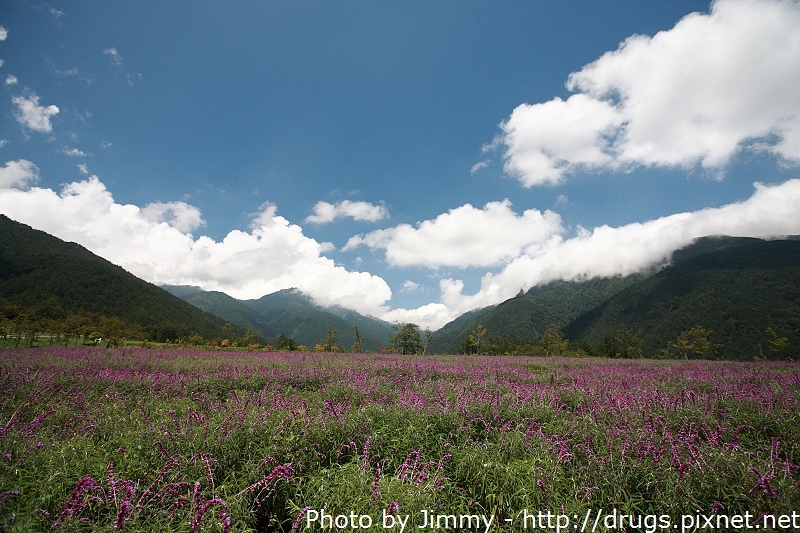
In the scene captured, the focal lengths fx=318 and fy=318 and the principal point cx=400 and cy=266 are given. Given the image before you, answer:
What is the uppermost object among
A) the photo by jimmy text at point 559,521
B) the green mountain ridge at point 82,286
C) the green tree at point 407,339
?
the green mountain ridge at point 82,286

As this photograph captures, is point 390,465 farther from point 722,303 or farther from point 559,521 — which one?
point 722,303

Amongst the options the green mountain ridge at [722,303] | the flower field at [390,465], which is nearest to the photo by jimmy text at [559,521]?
the flower field at [390,465]

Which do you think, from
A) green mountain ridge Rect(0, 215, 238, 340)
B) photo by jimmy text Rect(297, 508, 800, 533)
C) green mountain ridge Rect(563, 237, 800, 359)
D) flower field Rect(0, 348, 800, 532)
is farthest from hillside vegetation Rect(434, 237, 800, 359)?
green mountain ridge Rect(0, 215, 238, 340)

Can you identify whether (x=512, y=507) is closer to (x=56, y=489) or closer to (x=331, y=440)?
(x=331, y=440)

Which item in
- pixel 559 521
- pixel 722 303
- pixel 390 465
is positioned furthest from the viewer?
pixel 722 303

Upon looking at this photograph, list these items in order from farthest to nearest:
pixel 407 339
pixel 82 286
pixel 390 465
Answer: pixel 82 286 → pixel 407 339 → pixel 390 465

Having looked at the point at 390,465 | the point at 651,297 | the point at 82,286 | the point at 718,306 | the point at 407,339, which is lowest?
the point at 407,339

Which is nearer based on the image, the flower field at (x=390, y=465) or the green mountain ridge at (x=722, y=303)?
the flower field at (x=390, y=465)

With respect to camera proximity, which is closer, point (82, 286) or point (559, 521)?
point (559, 521)

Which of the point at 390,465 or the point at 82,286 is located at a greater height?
the point at 82,286

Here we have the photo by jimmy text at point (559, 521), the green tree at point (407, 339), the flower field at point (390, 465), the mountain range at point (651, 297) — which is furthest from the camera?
the mountain range at point (651, 297)

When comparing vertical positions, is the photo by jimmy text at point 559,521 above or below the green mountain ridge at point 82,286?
below

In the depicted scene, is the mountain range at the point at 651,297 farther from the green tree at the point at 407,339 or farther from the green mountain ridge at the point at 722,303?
the green tree at the point at 407,339

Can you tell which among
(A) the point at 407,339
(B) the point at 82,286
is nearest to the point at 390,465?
(A) the point at 407,339
